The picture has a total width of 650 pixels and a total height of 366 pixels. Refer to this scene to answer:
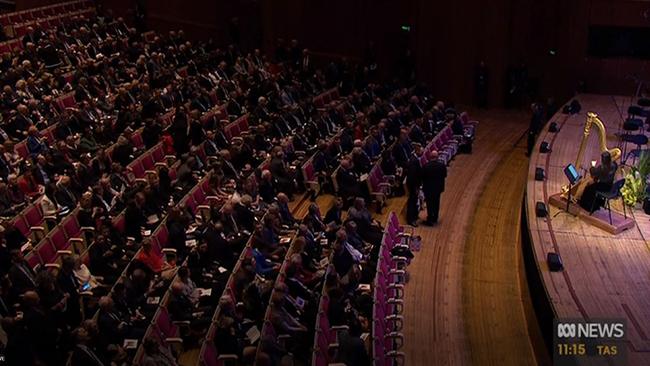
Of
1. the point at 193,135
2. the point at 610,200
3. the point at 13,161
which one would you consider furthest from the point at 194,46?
the point at 610,200

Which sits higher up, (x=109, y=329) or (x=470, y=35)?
(x=470, y=35)

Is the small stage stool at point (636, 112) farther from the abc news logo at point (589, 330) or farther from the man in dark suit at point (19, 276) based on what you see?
the man in dark suit at point (19, 276)

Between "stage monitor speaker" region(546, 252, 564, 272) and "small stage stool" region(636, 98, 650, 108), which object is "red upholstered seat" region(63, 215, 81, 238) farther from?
"small stage stool" region(636, 98, 650, 108)

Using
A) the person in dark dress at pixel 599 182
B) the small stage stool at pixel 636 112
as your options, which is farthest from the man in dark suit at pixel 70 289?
the small stage stool at pixel 636 112

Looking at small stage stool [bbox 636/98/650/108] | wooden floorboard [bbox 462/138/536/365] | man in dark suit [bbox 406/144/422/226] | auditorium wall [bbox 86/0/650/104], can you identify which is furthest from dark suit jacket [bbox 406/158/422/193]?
auditorium wall [bbox 86/0/650/104]

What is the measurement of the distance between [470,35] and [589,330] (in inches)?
436

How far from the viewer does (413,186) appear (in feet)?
36.5

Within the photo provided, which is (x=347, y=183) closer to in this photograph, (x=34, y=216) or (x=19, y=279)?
(x=34, y=216)

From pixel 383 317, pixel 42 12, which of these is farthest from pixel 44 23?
pixel 383 317

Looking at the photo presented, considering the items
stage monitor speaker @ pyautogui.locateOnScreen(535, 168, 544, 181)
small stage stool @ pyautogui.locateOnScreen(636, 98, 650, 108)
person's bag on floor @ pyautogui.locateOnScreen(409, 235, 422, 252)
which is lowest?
person's bag on floor @ pyautogui.locateOnScreen(409, 235, 422, 252)

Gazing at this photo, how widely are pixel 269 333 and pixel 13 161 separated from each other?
5.53 m

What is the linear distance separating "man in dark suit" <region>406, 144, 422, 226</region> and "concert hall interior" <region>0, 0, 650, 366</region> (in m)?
0.04

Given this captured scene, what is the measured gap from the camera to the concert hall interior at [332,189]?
7.75 meters

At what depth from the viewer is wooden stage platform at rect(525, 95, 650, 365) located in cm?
786
